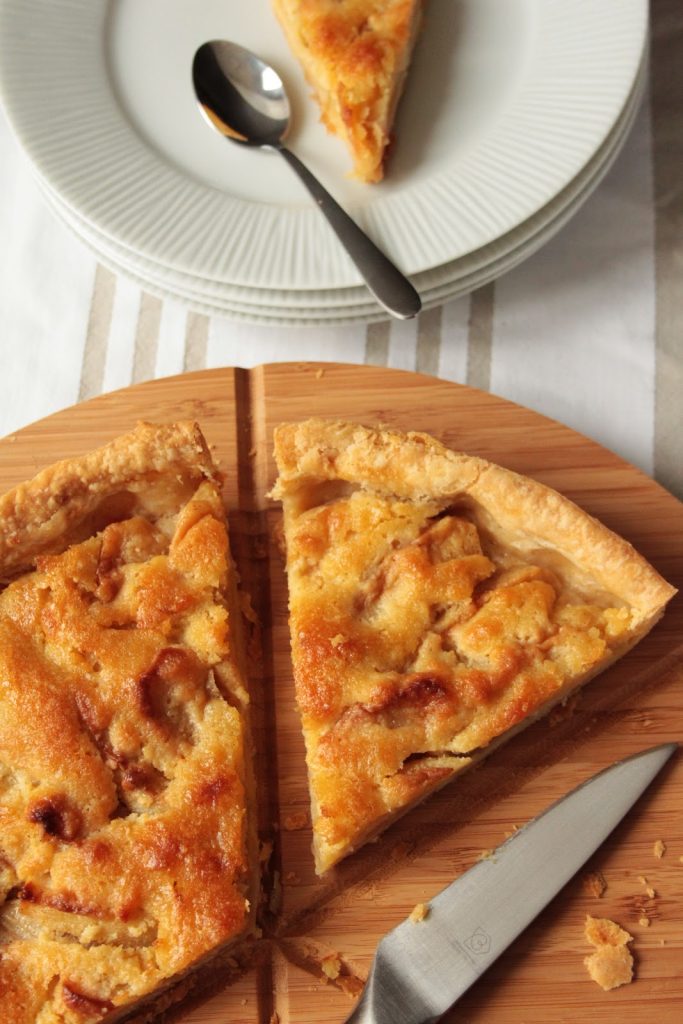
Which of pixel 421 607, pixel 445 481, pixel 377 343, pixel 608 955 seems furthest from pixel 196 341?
pixel 608 955

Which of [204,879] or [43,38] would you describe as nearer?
[204,879]

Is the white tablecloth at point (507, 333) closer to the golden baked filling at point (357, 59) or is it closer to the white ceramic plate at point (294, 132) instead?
the white ceramic plate at point (294, 132)

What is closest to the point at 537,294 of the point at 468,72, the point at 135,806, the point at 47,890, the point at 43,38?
the point at 468,72

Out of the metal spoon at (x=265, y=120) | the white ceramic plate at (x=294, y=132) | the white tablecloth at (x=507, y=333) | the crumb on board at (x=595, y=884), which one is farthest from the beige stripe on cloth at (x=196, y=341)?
the crumb on board at (x=595, y=884)

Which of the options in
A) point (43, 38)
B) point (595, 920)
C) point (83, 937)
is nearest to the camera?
point (83, 937)

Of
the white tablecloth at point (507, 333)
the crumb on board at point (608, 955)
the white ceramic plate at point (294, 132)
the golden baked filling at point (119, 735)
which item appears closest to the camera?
the golden baked filling at point (119, 735)

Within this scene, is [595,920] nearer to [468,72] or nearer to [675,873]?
[675,873]

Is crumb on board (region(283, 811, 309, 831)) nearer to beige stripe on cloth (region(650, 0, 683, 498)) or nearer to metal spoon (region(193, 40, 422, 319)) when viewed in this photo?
metal spoon (region(193, 40, 422, 319))

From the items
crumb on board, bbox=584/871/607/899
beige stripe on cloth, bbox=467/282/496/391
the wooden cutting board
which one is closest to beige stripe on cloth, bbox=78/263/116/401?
the wooden cutting board
